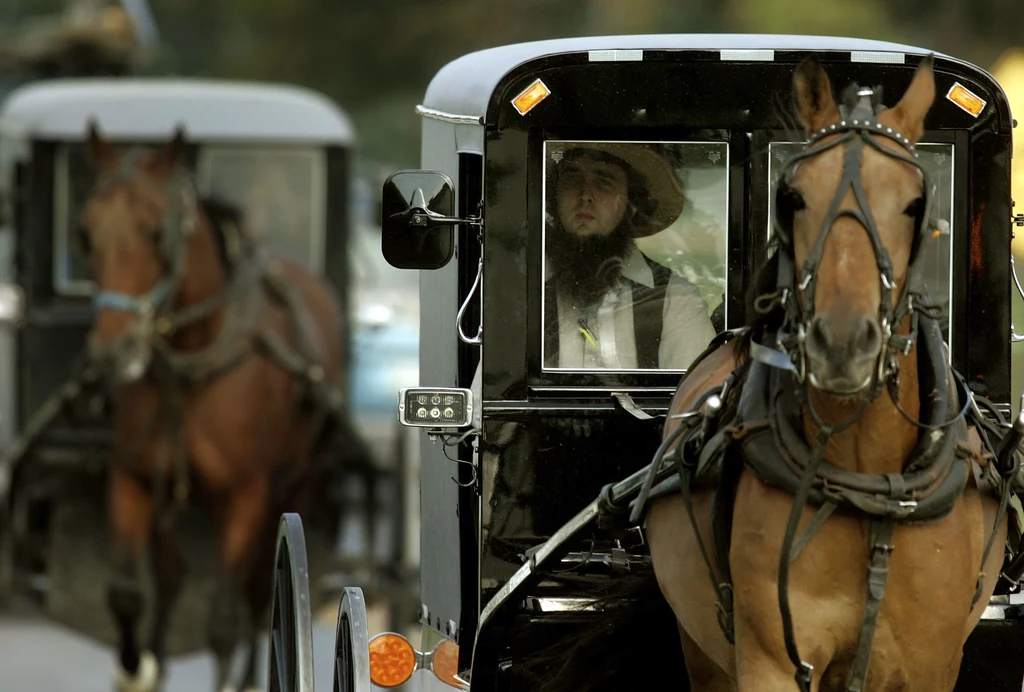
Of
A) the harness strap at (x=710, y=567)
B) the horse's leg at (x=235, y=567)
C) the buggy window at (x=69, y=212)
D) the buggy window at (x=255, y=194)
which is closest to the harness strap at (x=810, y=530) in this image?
the harness strap at (x=710, y=567)

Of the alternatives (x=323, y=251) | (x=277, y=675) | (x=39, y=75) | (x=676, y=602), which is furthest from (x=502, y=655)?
(x=39, y=75)

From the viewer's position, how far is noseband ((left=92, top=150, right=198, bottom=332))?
9.57 meters

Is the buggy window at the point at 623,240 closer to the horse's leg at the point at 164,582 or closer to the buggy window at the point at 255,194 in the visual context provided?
the horse's leg at the point at 164,582

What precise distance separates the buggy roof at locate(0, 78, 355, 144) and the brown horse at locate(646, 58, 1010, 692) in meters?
7.52

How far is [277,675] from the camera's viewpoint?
6.34 meters

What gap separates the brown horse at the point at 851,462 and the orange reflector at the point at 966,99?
3.30 feet

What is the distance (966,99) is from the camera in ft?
17.4

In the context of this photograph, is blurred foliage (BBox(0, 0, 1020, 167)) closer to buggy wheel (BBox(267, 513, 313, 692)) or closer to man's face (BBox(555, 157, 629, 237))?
buggy wheel (BBox(267, 513, 313, 692))

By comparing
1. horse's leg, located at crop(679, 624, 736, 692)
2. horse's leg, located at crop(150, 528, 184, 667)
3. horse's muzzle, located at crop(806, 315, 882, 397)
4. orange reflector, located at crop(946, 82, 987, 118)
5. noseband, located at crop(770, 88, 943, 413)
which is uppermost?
orange reflector, located at crop(946, 82, 987, 118)

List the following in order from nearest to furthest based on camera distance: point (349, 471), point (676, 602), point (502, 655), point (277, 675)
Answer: point (676, 602), point (502, 655), point (277, 675), point (349, 471)

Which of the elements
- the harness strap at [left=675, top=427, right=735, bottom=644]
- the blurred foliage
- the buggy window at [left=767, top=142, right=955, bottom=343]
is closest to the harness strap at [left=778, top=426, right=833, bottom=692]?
the harness strap at [left=675, top=427, right=735, bottom=644]

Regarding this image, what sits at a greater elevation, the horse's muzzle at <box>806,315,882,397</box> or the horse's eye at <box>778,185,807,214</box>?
the horse's eye at <box>778,185,807,214</box>

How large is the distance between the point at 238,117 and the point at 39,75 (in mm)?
5293

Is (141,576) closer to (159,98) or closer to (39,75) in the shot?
(159,98)
